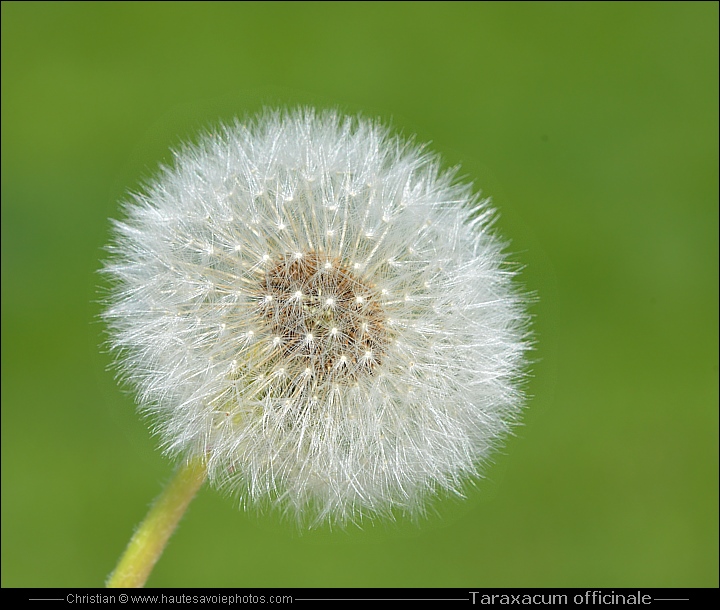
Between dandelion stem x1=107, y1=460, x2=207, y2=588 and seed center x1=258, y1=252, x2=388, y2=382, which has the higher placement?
seed center x1=258, y1=252, x2=388, y2=382

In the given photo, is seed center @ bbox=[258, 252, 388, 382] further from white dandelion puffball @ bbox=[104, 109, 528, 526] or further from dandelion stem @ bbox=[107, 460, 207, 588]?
dandelion stem @ bbox=[107, 460, 207, 588]

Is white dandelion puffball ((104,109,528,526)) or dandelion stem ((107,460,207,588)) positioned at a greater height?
white dandelion puffball ((104,109,528,526))

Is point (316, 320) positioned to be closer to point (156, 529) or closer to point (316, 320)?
point (316, 320)

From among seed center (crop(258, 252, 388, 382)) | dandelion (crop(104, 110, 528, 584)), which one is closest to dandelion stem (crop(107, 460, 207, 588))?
dandelion (crop(104, 110, 528, 584))

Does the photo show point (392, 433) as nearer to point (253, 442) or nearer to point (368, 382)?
point (368, 382)

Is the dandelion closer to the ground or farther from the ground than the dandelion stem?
farther from the ground
